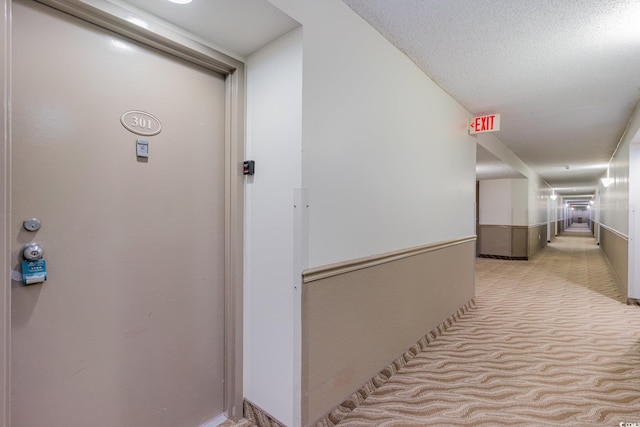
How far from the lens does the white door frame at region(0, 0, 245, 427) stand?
46.2 inches

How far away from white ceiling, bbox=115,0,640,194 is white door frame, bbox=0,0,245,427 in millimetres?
94

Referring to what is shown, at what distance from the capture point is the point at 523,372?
254 centimetres

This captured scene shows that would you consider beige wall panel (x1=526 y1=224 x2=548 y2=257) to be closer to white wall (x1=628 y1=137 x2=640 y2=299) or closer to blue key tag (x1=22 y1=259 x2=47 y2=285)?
white wall (x1=628 y1=137 x2=640 y2=299)

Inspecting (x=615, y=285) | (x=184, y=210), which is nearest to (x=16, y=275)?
(x=184, y=210)

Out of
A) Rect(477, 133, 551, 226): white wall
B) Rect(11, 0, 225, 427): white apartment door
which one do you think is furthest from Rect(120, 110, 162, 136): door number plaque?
Rect(477, 133, 551, 226): white wall

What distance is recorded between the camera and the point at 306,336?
175 centimetres

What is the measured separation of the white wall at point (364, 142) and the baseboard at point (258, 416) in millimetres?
937

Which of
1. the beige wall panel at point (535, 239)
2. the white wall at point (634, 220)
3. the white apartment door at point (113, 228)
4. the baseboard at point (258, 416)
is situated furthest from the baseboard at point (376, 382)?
the beige wall panel at point (535, 239)

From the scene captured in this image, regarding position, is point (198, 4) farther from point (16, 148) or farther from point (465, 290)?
point (465, 290)

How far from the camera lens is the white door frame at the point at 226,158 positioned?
3.85 feet

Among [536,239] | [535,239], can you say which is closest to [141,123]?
[535,239]

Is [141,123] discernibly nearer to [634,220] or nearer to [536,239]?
[634,220]

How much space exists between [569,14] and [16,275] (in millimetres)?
3339

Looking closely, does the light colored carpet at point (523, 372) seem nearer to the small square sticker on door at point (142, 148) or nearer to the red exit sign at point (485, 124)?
the small square sticker on door at point (142, 148)
